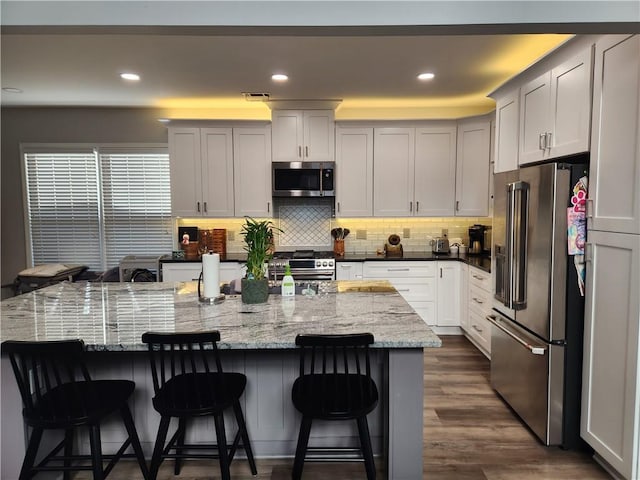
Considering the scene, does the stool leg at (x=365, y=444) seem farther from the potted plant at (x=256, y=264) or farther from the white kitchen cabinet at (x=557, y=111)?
the white kitchen cabinet at (x=557, y=111)

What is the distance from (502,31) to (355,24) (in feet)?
1.89

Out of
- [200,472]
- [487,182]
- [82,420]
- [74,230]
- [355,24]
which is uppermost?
[355,24]

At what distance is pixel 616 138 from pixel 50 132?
18.3ft

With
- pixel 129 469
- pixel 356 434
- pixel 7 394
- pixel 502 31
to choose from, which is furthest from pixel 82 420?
pixel 502 31

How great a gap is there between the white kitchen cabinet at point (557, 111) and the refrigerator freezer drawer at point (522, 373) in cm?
121

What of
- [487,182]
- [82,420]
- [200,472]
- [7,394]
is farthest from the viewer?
[487,182]

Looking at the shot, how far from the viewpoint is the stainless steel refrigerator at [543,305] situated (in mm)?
2312

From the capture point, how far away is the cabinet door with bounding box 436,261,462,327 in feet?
14.6

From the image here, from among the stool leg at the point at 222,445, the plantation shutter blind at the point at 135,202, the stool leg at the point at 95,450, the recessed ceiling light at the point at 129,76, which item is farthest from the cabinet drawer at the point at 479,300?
the recessed ceiling light at the point at 129,76

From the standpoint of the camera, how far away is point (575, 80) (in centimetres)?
230

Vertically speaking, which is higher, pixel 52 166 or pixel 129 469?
pixel 52 166

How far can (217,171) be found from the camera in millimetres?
4645

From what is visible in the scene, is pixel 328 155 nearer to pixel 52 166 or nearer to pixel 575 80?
pixel 575 80

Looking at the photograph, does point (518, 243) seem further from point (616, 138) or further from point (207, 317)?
point (207, 317)
